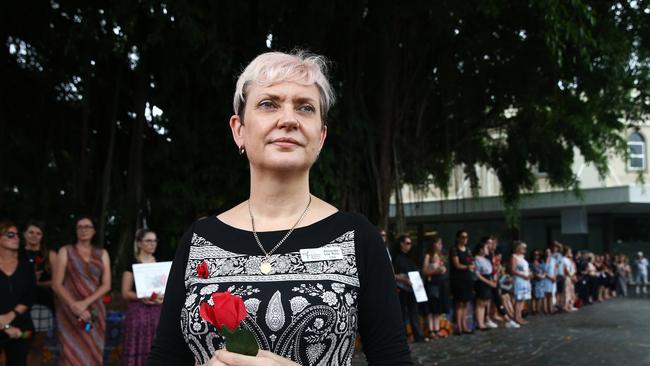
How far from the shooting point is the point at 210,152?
28.7 feet

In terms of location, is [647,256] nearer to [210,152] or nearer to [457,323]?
[457,323]

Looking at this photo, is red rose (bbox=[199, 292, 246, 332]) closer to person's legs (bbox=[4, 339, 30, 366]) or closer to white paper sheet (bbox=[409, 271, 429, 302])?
person's legs (bbox=[4, 339, 30, 366])

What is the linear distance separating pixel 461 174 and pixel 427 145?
3.76 metres

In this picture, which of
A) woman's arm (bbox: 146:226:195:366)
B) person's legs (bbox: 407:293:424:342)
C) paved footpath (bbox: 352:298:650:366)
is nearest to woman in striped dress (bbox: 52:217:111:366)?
paved footpath (bbox: 352:298:650:366)

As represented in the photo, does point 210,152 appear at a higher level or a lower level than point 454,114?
lower

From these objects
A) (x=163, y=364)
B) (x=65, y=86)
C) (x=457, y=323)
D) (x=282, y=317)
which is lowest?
(x=457, y=323)

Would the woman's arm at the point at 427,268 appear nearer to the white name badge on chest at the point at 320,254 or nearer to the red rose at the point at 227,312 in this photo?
the white name badge on chest at the point at 320,254

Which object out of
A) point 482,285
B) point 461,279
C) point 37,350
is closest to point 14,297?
point 37,350

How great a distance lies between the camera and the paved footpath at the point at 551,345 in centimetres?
771

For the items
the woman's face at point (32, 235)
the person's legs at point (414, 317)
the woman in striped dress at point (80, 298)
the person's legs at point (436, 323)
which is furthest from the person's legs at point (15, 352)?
the person's legs at point (436, 323)

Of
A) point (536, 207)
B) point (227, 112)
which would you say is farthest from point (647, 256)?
point (227, 112)

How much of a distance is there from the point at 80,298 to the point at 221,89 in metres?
3.83

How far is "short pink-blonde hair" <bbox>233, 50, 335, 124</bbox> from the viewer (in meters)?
1.56

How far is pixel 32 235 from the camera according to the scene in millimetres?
5770
